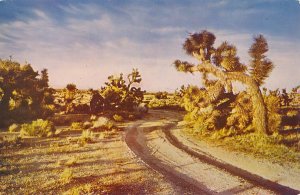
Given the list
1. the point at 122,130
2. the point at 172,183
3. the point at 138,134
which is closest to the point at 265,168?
the point at 172,183

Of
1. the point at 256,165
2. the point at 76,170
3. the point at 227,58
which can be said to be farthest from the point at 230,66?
the point at 76,170

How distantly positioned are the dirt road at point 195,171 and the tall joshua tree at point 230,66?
437cm

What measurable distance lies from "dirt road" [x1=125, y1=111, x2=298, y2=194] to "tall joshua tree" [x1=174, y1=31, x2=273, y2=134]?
14.3ft

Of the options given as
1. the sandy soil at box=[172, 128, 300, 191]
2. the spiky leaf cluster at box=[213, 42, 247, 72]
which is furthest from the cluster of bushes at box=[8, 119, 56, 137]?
the spiky leaf cluster at box=[213, 42, 247, 72]

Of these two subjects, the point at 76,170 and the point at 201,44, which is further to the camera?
the point at 201,44

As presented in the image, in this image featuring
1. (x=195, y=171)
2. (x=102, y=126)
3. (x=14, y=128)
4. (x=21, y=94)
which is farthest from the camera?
(x=21, y=94)

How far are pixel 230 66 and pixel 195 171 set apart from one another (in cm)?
818

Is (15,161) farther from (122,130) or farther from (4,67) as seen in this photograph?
(4,67)

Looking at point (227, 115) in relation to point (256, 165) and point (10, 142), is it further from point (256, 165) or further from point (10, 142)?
point (10, 142)

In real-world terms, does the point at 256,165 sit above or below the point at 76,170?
below

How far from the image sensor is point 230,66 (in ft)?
56.0

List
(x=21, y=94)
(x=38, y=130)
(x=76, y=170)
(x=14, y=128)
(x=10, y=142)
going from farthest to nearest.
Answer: (x=21, y=94) < (x=14, y=128) < (x=38, y=130) < (x=10, y=142) < (x=76, y=170)

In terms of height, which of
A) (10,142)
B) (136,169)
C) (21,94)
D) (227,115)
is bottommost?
(136,169)

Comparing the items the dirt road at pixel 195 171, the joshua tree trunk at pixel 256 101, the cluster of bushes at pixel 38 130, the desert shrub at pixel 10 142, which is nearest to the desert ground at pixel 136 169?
Answer: the dirt road at pixel 195 171
